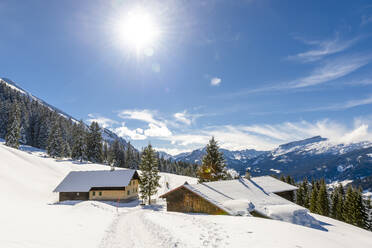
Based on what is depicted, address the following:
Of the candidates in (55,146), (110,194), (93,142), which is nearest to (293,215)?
(110,194)

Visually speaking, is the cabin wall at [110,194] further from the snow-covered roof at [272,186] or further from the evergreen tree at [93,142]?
the evergreen tree at [93,142]

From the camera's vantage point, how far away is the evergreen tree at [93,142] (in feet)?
267

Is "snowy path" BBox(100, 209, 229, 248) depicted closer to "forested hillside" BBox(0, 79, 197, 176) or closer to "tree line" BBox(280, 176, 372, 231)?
"tree line" BBox(280, 176, 372, 231)

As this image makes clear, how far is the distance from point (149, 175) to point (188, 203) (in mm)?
19776

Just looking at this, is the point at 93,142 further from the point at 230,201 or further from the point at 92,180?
the point at 230,201

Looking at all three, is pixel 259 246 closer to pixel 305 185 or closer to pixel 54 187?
pixel 54 187

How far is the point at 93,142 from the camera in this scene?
8188 centimetres

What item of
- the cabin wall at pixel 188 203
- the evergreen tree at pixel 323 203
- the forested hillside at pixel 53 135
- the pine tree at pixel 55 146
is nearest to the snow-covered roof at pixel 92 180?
the cabin wall at pixel 188 203

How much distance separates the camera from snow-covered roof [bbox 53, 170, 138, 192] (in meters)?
44.6

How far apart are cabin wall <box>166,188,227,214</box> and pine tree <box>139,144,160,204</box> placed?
15291mm

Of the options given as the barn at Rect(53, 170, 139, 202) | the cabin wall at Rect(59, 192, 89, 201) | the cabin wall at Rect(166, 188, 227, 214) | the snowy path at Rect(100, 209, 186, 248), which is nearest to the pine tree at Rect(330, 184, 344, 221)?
the cabin wall at Rect(166, 188, 227, 214)

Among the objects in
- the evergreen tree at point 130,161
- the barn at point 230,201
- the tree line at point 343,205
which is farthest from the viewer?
the evergreen tree at point 130,161

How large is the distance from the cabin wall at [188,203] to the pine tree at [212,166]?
18.4 m

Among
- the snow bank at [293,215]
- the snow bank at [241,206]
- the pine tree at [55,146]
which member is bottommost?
the snow bank at [293,215]
